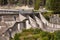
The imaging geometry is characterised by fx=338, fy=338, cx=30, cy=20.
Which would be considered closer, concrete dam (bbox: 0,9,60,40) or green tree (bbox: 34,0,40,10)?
concrete dam (bbox: 0,9,60,40)

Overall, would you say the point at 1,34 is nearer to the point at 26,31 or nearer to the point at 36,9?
the point at 26,31

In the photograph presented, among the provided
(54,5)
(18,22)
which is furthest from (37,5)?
(18,22)

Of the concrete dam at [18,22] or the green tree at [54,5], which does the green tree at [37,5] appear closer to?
the concrete dam at [18,22]

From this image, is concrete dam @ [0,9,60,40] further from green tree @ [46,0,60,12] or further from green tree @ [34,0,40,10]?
green tree @ [34,0,40,10]

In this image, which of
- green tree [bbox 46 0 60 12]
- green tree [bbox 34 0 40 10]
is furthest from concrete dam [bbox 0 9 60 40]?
green tree [bbox 34 0 40 10]

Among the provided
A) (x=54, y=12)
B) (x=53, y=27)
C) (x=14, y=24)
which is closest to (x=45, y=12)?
(x=54, y=12)

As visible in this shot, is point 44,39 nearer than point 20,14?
Yes

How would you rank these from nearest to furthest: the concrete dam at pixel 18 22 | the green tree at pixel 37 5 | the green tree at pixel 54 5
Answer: the concrete dam at pixel 18 22, the green tree at pixel 54 5, the green tree at pixel 37 5

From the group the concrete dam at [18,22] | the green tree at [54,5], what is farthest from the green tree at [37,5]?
the green tree at [54,5]

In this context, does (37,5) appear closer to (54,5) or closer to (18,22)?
(54,5)

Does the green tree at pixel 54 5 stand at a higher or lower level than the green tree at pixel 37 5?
higher

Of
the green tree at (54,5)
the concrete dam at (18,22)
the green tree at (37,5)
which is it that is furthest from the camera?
the green tree at (37,5)
